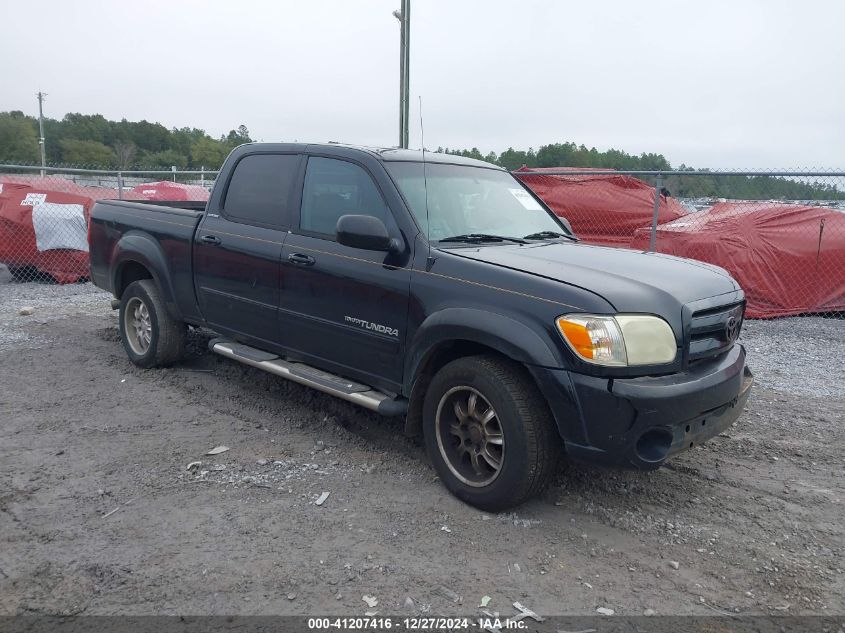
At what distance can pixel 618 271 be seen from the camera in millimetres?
A: 3781

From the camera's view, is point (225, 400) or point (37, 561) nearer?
point (37, 561)

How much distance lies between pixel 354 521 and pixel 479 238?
1833 millimetres

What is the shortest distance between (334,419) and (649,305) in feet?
8.33

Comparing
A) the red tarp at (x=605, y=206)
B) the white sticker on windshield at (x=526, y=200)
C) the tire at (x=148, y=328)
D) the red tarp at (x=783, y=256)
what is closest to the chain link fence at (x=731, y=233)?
the red tarp at (x=783, y=256)

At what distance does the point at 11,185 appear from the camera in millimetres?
10875

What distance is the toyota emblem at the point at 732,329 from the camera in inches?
149

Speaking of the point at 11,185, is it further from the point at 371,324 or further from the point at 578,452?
the point at 578,452

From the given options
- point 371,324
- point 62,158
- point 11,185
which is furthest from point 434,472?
point 62,158

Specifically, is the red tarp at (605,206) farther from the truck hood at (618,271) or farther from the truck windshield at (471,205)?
the truck hood at (618,271)

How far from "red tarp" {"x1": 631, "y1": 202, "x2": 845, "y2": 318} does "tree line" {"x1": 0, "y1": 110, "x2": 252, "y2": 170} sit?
2013 inches

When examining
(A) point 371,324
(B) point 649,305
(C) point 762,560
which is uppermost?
(B) point 649,305

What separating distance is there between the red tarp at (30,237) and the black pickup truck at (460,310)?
6167mm

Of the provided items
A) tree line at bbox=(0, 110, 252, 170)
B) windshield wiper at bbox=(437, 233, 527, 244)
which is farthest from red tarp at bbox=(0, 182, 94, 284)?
tree line at bbox=(0, 110, 252, 170)

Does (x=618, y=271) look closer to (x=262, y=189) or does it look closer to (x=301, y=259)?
(x=301, y=259)
